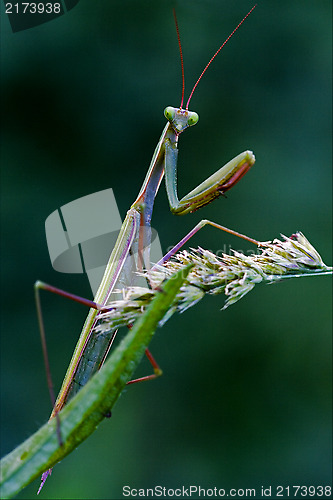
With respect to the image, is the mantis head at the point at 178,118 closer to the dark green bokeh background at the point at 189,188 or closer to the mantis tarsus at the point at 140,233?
the mantis tarsus at the point at 140,233

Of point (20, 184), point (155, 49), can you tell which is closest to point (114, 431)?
point (20, 184)

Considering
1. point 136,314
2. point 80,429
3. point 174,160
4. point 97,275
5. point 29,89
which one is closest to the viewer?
point 80,429

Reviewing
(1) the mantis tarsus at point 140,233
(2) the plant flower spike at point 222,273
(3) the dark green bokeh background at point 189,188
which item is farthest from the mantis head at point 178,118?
(3) the dark green bokeh background at point 189,188

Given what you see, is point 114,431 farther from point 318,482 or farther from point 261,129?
point 261,129

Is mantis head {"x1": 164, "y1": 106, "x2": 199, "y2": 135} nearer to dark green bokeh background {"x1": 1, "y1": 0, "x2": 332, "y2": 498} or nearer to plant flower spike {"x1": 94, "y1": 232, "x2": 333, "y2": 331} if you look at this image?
plant flower spike {"x1": 94, "y1": 232, "x2": 333, "y2": 331}

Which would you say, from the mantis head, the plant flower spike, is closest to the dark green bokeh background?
the mantis head

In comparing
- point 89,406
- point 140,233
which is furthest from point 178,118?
point 89,406

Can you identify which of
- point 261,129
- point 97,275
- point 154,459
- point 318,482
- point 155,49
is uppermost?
point 155,49

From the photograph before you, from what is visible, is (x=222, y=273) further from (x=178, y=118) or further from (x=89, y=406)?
(x=178, y=118)
